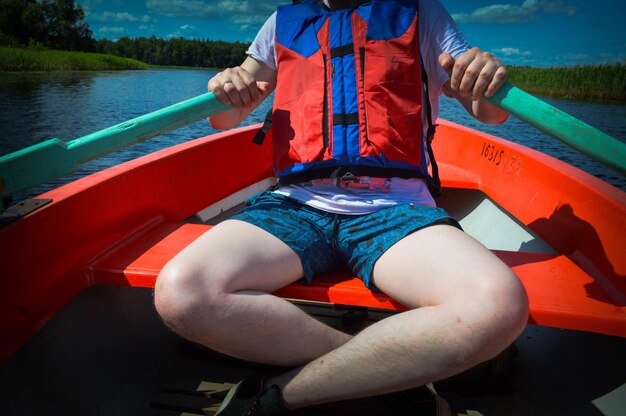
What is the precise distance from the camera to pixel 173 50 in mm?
63844

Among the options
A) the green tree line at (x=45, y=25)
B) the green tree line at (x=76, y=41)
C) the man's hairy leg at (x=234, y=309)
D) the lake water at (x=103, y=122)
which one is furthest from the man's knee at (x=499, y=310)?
the green tree line at (x=45, y=25)

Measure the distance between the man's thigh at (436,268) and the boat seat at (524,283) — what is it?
73 mm

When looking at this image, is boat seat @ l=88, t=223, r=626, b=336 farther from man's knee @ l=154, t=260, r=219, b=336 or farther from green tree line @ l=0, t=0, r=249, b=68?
green tree line @ l=0, t=0, r=249, b=68

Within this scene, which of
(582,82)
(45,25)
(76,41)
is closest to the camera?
(582,82)

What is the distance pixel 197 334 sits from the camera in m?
0.92

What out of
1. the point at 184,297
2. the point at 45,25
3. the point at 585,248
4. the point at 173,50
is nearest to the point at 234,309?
the point at 184,297

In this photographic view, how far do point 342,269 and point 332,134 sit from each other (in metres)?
0.37

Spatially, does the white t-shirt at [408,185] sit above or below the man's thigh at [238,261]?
above

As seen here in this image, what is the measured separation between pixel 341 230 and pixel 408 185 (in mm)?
241

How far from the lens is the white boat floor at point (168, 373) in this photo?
1.11 metres

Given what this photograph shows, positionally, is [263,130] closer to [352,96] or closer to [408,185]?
[352,96]

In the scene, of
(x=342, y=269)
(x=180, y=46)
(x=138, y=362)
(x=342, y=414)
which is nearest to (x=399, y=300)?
(x=342, y=269)

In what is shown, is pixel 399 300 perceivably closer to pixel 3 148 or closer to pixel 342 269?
pixel 342 269

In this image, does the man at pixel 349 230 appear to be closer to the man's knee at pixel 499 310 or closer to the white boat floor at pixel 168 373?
the man's knee at pixel 499 310
